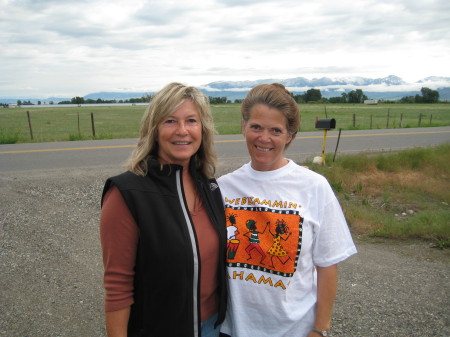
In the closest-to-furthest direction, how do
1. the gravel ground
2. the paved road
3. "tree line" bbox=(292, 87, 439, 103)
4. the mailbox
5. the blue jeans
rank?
the blue jeans
the gravel ground
the mailbox
the paved road
"tree line" bbox=(292, 87, 439, 103)

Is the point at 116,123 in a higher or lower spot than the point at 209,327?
lower

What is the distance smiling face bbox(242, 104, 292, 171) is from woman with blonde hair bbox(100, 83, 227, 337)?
0.23 meters

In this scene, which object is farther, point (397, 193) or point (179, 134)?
point (397, 193)

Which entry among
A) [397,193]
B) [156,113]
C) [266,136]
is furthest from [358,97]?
[156,113]

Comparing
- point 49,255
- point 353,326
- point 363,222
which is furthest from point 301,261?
point 363,222

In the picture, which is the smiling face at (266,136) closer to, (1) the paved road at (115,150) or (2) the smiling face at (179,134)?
(2) the smiling face at (179,134)

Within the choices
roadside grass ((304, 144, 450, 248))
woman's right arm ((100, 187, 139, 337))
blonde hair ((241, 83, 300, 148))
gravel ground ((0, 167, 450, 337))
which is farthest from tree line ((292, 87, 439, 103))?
woman's right arm ((100, 187, 139, 337))

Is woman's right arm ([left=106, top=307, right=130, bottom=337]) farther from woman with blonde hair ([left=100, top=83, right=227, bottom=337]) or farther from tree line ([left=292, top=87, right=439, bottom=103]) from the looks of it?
tree line ([left=292, top=87, right=439, bottom=103])

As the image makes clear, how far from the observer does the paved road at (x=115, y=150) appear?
31.6ft

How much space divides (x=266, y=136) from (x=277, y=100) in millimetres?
178

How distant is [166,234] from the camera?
158 cm

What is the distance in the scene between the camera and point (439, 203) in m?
7.73

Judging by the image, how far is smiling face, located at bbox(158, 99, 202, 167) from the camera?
1761 millimetres

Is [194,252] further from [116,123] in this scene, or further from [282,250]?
[116,123]
